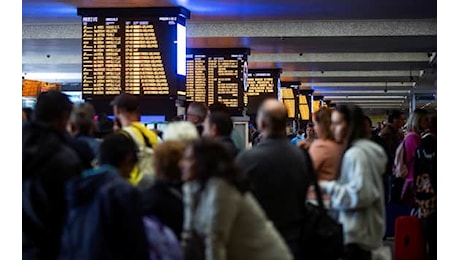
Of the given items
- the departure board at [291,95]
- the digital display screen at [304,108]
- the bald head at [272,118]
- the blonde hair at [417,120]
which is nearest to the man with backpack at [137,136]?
the bald head at [272,118]

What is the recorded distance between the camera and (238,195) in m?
3.11

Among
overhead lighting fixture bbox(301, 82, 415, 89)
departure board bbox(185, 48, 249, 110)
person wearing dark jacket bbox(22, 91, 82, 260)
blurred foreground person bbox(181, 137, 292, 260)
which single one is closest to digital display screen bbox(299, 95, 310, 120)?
overhead lighting fixture bbox(301, 82, 415, 89)

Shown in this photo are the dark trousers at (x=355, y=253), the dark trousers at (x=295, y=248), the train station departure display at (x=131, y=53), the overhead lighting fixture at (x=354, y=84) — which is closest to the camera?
the dark trousers at (x=295, y=248)

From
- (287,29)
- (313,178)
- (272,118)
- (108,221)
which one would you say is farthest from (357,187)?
(287,29)

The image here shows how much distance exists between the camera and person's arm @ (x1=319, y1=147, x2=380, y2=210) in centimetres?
416

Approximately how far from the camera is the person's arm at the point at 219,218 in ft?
9.93

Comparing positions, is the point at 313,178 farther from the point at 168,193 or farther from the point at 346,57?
Answer: the point at 346,57

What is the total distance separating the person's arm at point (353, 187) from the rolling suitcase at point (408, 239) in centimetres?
250

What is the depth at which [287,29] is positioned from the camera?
464 inches

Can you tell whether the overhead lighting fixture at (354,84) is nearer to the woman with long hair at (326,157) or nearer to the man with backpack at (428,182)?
the man with backpack at (428,182)

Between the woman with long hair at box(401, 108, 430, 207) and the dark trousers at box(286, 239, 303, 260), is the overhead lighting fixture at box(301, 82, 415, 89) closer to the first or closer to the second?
the woman with long hair at box(401, 108, 430, 207)

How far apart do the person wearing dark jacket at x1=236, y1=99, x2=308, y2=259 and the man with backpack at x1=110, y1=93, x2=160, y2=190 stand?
0.55 meters

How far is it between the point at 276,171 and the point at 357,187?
2.03ft
